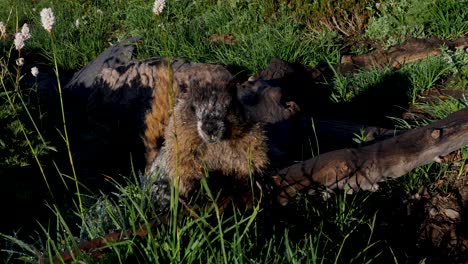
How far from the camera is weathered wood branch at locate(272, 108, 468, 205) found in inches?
187

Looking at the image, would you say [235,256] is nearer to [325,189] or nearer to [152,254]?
[152,254]

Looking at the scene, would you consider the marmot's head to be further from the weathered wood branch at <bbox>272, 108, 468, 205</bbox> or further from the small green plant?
the small green plant

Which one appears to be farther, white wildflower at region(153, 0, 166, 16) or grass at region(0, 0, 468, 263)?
grass at region(0, 0, 468, 263)

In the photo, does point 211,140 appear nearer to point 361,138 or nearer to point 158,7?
point 158,7

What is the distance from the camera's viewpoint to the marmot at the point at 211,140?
4.35 m

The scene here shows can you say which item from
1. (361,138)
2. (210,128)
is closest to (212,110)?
(210,128)

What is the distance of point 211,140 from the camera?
171 inches

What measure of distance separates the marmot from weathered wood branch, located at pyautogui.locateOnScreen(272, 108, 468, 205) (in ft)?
0.81

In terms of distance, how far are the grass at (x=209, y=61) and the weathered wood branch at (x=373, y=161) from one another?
4.7 inches

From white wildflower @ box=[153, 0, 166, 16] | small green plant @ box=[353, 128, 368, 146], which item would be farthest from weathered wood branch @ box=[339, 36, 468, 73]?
white wildflower @ box=[153, 0, 166, 16]

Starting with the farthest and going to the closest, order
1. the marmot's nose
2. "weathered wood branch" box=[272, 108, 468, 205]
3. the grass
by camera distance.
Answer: "weathered wood branch" box=[272, 108, 468, 205], the marmot's nose, the grass

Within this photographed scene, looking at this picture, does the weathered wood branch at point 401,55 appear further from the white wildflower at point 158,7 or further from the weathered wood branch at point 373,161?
the white wildflower at point 158,7

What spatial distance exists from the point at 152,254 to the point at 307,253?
0.79 meters

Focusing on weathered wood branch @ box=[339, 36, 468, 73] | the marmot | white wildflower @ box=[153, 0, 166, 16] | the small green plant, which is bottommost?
the small green plant
